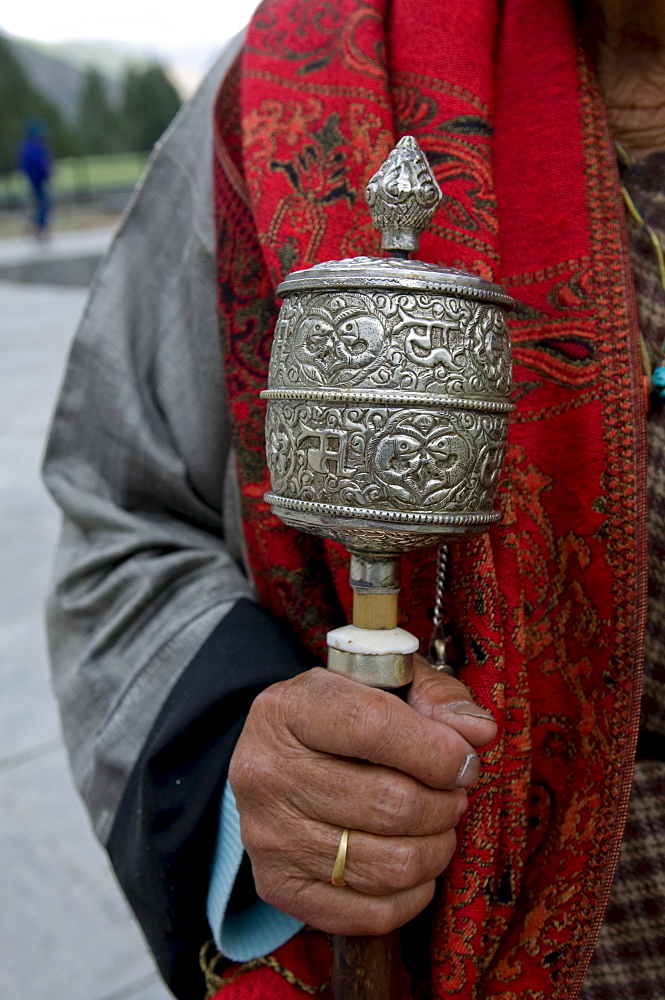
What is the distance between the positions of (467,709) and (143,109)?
3589 cm

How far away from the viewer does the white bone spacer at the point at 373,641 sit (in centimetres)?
77

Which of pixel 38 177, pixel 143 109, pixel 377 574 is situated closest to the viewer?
pixel 377 574

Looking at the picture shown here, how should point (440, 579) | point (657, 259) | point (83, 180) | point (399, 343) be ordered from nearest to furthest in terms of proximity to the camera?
1. point (399, 343)
2. point (440, 579)
3. point (657, 259)
4. point (83, 180)

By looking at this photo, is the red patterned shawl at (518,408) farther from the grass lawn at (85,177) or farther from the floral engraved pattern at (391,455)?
the grass lawn at (85,177)

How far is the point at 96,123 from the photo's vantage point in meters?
32.9

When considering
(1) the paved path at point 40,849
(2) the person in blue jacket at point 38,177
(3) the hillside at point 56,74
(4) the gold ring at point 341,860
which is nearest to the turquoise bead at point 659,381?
(4) the gold ring at point 341,860

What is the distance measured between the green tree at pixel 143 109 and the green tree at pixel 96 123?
0.47 metres

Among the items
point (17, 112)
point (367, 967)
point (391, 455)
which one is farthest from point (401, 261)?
point (17, 112)

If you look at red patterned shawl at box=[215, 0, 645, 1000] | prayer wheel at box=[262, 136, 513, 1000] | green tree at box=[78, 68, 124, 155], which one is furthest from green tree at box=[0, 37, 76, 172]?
prayer wheel at box=[262, 136, 513, 1000]

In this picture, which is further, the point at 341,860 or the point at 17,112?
the point at 17,112

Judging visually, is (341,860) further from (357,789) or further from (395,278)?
(395,278)

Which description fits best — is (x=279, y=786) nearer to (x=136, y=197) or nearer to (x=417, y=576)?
(x=417, y=576)

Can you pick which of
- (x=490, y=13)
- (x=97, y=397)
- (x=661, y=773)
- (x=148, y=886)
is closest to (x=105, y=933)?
(x=148, y=886)

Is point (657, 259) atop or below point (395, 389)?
atop
